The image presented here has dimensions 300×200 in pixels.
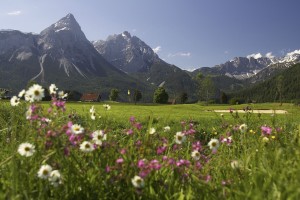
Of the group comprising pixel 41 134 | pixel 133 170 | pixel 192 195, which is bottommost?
pixel 192 195

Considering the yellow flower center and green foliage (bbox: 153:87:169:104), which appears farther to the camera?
green foliage (bbox: 153:87:169:104)

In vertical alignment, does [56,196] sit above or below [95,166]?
below

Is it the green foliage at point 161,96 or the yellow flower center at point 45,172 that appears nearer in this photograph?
the yellow flower center at point 45,172

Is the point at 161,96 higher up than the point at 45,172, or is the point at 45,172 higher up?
the point at 161,96

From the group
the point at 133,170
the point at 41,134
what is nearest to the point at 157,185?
the point at 133,170

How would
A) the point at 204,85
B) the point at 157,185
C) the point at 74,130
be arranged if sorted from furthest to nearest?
1. the point at 204,85
2. the point at 157,185
3. the point at 74,130

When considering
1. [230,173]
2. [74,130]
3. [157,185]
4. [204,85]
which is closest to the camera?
[74,130]

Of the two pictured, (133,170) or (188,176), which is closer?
(133,170)

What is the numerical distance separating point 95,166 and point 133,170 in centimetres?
46

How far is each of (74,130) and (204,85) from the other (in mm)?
136060

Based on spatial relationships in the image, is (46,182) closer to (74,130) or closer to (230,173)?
(74,130)

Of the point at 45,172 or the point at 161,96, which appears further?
the point at 161,96

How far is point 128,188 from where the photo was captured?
172 inches

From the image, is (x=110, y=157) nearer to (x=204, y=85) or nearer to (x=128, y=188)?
(x=128, y=188)
